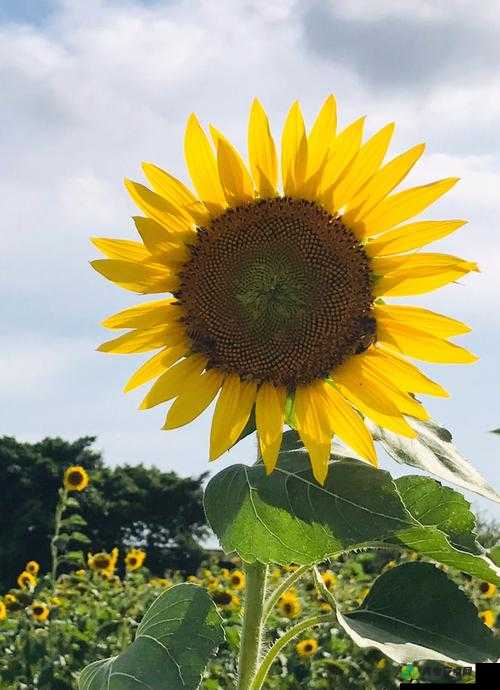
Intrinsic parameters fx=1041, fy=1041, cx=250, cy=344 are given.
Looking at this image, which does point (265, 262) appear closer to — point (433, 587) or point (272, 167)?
point (272, 167)

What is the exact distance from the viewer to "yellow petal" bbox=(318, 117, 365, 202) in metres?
2.04

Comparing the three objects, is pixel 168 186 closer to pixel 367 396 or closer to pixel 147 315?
pixel 147 315

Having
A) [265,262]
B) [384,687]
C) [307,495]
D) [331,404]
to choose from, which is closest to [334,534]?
[307,495]

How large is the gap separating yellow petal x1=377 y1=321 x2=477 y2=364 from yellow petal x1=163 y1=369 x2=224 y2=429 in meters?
0.37

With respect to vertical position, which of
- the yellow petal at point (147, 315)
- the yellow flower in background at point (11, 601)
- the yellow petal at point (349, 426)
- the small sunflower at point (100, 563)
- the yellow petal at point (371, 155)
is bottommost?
the yellow petal at point (349, 426)

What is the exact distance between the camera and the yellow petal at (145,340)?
86.1 inches

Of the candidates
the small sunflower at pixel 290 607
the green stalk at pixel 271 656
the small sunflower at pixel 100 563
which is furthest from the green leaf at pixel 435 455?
the small sunflower at pixel 100 563

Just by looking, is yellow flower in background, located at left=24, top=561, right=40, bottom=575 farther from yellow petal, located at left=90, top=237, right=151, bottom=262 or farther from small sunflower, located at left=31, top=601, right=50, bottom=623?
yellow petal, located at left=90, top=237, right=151, bottom=262

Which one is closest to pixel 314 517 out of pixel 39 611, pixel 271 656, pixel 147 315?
pixel 271 656

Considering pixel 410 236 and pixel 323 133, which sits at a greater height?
pixel 323 133

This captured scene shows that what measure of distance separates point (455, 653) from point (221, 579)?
822cm

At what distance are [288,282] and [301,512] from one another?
547 millimetres

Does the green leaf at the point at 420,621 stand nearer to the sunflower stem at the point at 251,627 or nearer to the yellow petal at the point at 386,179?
the sunflower stem at the point at 251,627

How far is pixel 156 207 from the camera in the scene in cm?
213
